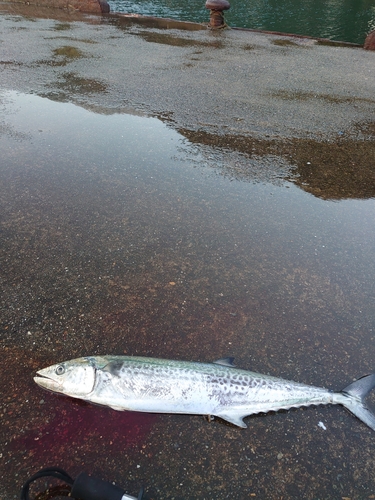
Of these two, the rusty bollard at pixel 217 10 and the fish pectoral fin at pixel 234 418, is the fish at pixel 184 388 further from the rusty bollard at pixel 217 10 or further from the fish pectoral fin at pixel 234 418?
the rusty bollard at pixel 217 10

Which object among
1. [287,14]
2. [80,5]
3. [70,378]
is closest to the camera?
[70,378]

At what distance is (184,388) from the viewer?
2.39 metres

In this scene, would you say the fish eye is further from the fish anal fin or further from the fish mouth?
the fish anal fin

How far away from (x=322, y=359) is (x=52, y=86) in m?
7.54

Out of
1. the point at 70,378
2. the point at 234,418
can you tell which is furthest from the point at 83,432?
the point at 234,418

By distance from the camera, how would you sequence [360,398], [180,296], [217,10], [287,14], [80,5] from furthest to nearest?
[287,14] → [80,5] → [217,10] → [180,296] → [360,398]

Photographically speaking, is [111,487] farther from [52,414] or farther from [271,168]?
[271,168]

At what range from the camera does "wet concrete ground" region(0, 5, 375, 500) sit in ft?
7.21

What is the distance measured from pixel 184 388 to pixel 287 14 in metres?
35.4

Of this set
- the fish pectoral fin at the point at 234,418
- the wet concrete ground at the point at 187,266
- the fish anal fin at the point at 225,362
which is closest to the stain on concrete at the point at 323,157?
the wet concrete ground at the point at 187,266

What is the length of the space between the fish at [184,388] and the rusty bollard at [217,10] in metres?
15.6

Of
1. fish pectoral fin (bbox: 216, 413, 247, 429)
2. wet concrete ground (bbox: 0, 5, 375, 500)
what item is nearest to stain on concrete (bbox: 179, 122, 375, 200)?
wet concrete ground (bbox: 0, 5, 375, 500)

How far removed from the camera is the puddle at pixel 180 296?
2174 millimetres

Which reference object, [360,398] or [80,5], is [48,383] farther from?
[80,5]
